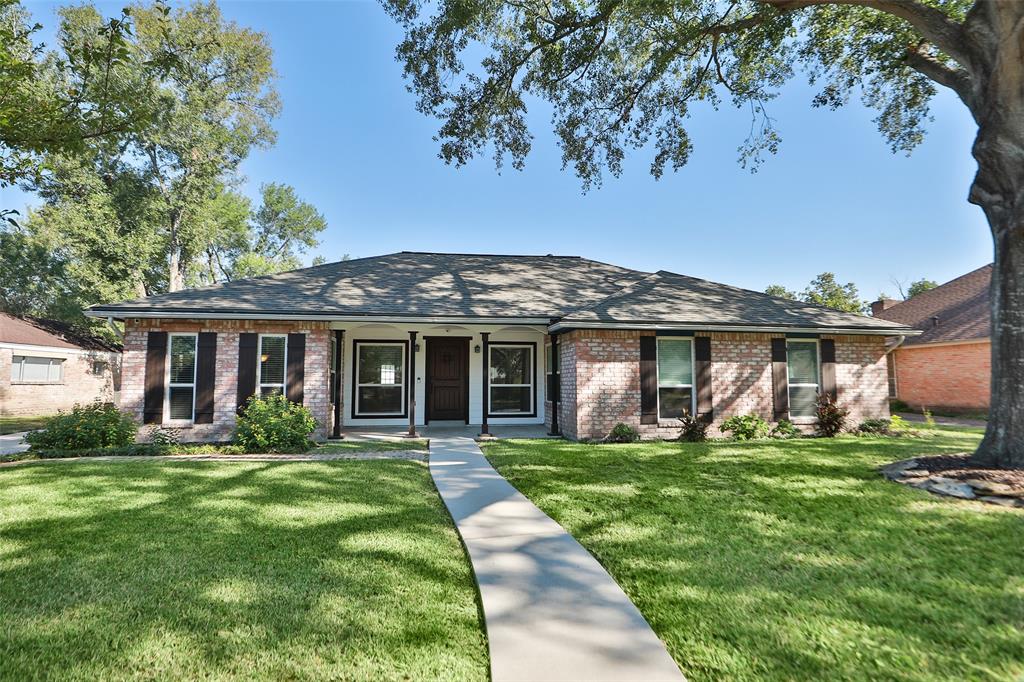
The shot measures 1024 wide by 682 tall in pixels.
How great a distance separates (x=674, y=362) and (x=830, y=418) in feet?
11.9

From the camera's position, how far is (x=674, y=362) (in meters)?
10.7


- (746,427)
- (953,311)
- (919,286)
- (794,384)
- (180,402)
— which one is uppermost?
(919,286)

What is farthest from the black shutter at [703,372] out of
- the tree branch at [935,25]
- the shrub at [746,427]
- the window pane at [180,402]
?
the window pane at [180,402]

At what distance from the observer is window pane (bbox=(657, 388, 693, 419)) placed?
417 inches

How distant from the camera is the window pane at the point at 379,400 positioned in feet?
40.6

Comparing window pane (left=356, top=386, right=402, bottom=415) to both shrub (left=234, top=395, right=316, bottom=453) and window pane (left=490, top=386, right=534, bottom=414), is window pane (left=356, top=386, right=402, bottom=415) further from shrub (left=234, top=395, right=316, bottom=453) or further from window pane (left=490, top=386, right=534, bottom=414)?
shrub (left=234, top=395, right=316, bottom=453)

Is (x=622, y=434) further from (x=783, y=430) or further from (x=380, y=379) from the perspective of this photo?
(x=380, y=379)

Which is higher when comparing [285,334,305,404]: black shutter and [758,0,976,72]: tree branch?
[758,0,976,72]: tree branch

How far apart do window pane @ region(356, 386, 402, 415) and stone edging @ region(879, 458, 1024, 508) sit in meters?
10.0

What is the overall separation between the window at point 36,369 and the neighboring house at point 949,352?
29.6 m

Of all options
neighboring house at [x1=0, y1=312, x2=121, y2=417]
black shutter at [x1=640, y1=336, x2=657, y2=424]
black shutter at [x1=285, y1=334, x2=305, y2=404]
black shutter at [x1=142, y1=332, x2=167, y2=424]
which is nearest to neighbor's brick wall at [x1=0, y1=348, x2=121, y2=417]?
neighboring house at [x1=0, y1=312, x2=121, y2=417]

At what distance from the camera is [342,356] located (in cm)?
1196

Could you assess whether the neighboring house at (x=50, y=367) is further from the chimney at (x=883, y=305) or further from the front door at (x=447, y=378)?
the chimney at (x=883, y=305)

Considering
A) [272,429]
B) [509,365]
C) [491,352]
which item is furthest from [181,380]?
[509,365]
